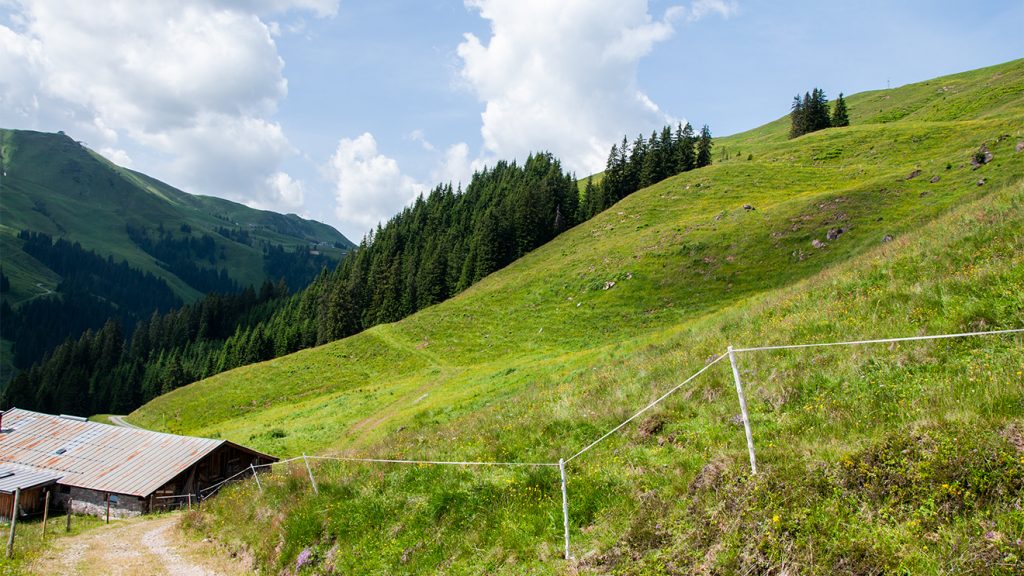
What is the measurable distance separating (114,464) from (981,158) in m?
81.4

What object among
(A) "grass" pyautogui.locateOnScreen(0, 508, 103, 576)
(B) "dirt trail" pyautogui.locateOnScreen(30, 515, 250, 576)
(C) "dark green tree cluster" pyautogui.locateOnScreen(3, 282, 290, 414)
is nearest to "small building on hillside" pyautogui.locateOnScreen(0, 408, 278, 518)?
(A) "grass" pyautogui.locateOnScreen(0, 508, 103, 576)

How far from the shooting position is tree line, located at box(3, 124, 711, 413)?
9400cm

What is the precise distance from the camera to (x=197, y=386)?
6894 centimetres

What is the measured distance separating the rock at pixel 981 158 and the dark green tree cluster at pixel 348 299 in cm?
5906

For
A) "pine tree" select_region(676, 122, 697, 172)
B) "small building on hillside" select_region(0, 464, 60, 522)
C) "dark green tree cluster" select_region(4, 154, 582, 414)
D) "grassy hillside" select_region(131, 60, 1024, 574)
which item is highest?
"pine tree" select_region(676, 122, 697, 172)

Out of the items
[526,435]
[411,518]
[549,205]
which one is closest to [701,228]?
[549,205]

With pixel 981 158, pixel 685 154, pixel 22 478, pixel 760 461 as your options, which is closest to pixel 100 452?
pixel 22 478

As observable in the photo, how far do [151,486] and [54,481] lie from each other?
6.86 m

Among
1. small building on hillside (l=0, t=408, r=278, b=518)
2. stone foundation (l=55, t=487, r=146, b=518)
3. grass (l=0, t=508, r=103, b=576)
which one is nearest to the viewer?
grass (l=0, t=508, r=103, b=576)

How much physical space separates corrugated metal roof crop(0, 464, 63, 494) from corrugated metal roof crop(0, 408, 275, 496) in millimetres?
836

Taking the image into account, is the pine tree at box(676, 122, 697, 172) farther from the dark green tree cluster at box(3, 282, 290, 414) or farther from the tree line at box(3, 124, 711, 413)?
the dark green tree cluster at box(3, 282, 290, 414)

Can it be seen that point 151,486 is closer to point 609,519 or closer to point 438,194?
point 609,519

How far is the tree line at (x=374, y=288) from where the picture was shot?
3701 inches

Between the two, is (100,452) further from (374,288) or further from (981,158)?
(981,158)
